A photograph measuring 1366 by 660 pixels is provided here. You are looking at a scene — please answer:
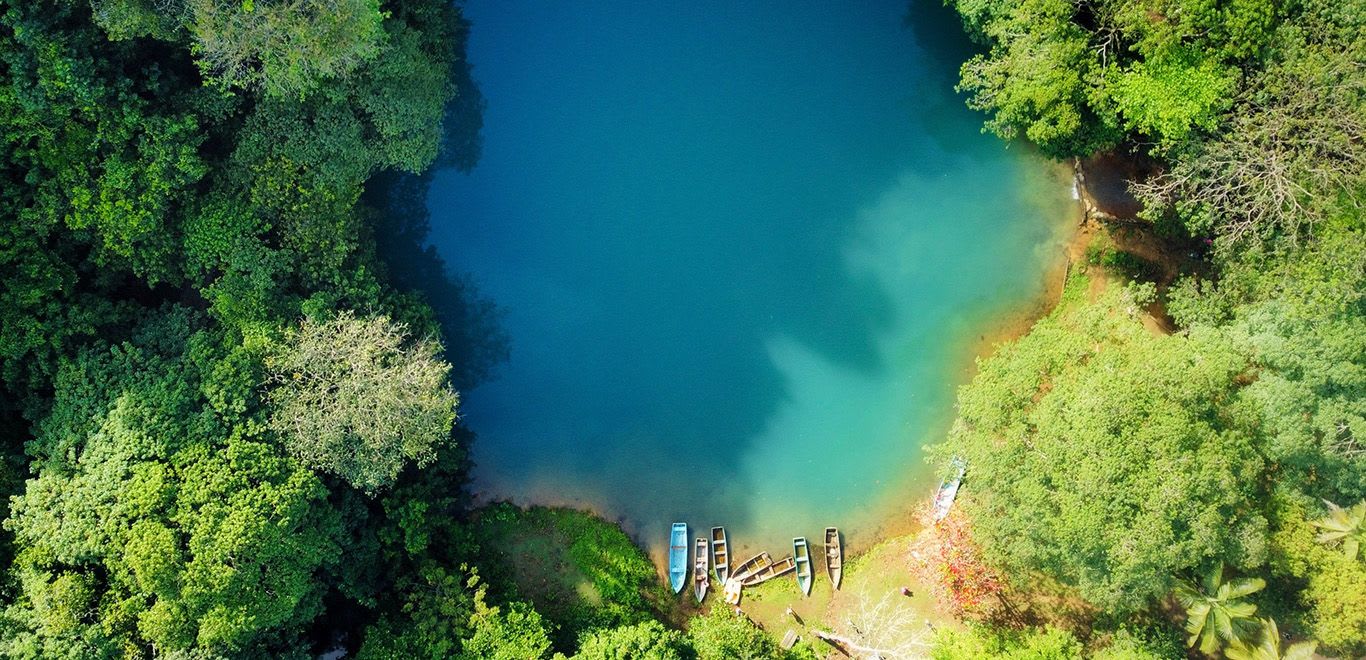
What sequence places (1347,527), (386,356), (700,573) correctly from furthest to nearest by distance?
(700,573) → (386,356) → (1347,527)

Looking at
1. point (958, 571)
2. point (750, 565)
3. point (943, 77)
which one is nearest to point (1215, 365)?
point (958, 571)

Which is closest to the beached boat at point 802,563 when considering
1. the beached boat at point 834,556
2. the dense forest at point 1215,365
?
the beached boat at point 834,556

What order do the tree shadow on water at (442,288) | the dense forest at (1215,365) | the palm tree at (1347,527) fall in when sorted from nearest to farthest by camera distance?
the dense forest at (1215,365) → the palm tree at (1347,527) → the tree shadow on water at (442,288)

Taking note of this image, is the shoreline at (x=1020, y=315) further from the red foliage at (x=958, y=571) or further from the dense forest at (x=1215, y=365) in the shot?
the dense forest at (x=1215, y=365)

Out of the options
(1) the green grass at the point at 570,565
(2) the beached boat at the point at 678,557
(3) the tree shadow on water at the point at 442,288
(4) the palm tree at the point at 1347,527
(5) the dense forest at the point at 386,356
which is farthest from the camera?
(2) the beached boat at the point at 678,557

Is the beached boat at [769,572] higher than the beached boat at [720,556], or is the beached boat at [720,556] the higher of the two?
the beached boat at [720,556]

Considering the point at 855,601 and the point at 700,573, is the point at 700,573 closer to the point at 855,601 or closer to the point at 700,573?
the point at 700,573

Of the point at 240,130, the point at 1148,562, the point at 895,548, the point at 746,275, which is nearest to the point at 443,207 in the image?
the point at 240,130

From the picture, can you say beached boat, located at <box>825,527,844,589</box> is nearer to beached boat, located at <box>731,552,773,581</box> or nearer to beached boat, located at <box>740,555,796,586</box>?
beached boat, located at <box>740,555,796,586</box>
